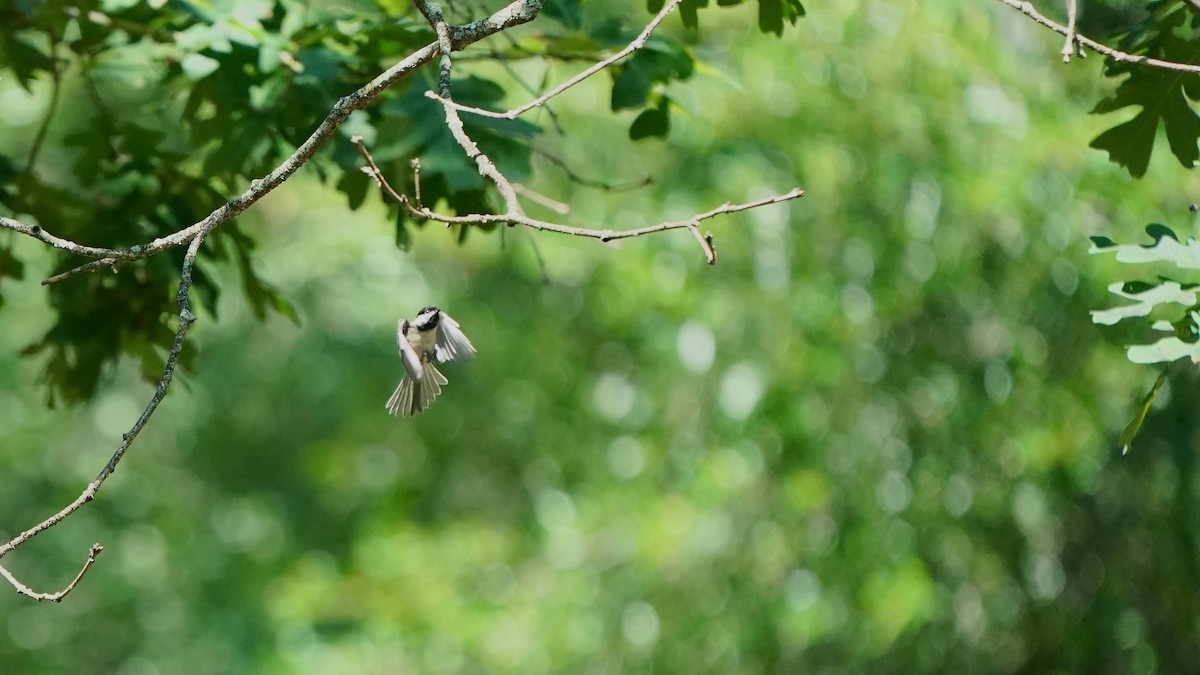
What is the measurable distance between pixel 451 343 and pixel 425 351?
44 millimetres

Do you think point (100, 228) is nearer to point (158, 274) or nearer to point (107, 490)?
point (158, 274)

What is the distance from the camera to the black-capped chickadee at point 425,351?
4.75 ft

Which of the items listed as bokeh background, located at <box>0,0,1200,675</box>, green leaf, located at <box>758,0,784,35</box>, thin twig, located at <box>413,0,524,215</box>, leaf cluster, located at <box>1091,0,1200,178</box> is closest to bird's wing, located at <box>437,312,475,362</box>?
thin twig, located at <box>413,0,524,215</box>

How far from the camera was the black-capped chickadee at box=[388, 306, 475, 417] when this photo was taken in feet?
4.75

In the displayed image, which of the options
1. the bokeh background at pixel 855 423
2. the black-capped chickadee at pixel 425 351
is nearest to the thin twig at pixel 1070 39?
the black-capped chickadee at pixel 425 351

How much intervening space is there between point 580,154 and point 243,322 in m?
4.26

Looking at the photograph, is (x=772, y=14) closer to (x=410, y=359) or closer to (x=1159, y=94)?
(x=1159, y=94)

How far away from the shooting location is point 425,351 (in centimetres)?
155

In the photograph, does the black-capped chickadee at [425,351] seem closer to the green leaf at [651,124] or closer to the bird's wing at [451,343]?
the bird's wing at [451,343]

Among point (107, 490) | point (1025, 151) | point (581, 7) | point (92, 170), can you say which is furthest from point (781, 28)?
point (107, 490)

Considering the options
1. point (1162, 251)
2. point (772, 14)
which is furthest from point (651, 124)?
point (1162, 251)

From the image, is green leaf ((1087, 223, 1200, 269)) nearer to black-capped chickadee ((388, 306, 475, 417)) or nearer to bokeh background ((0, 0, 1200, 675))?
black-capped chickadee ((388, 306, 475, 417))

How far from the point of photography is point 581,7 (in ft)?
6.96

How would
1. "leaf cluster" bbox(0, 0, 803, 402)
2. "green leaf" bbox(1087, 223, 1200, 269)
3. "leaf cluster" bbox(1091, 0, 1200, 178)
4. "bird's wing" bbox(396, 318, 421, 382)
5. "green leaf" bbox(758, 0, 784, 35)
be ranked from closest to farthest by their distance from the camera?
"bird's wing" bbox(396, 318, 421, 382)
"green leaf" bbox(1087, 223, 1200, 269)
"leaf cluster" bbox(1091, 0, 1200, 178)
"green leaf" bbox(758, 0, 784, 35)
"leaf cluster" bbox(0, 0, 803, 402)
